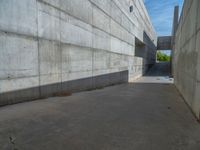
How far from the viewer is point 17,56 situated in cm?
319

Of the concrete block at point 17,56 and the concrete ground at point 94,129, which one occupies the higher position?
the concrete block at point 17,56

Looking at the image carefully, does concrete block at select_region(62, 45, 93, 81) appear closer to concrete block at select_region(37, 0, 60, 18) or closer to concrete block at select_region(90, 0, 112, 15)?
concrete block at select_region(37, 0, 60, 18)

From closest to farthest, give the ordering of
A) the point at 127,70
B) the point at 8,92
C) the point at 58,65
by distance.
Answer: the point at 8,92, the point at 58,65, the point at 127,70

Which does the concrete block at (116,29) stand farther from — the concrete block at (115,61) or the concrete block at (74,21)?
the concrete block at (74,21)

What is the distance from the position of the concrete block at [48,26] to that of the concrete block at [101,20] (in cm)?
224

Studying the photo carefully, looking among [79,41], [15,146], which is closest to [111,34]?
[79,41]

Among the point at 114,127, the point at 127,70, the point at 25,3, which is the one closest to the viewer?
the point at 114,127

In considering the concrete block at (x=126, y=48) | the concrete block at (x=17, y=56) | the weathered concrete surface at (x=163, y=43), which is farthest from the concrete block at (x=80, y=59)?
the weathered concrete surface at (x=163, y=43)

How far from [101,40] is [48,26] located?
323 centimetres

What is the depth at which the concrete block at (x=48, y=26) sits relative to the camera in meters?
3.69

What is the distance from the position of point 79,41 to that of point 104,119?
339 centimetres

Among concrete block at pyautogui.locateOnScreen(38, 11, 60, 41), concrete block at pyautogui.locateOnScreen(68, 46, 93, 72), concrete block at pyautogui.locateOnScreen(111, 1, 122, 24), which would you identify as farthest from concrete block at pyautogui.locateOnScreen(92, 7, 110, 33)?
concrete block at pyautogui.locateOnScreen(38, 11, 60, 41)

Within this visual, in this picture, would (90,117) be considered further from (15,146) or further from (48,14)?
(48,14)

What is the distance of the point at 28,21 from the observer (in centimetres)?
338
